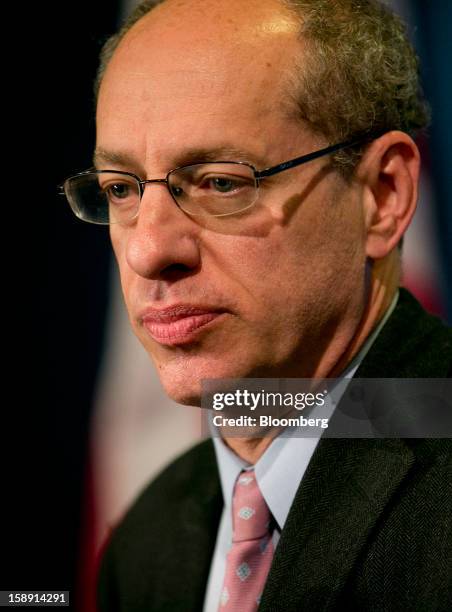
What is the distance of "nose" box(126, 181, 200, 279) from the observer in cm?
124

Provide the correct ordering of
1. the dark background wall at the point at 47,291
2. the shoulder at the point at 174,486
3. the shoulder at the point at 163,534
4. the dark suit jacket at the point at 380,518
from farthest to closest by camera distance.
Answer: the dark background wall at the point at 47,291, the shoulder at the point at 174,486, the shoulder at the point at 163,534, the dark suit jacket at the point at 380,518

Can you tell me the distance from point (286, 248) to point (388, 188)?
27 centimetres

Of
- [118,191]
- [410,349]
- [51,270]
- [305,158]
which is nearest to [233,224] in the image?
[305,158]

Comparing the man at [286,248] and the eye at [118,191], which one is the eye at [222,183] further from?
the eye at [118,191]

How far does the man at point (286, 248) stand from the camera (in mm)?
1187

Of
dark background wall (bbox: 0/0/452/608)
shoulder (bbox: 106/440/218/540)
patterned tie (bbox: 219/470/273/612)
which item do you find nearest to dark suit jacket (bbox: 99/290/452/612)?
patterned tie (bbox: 219/470/273/612)

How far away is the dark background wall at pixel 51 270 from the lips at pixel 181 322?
3.70 ft

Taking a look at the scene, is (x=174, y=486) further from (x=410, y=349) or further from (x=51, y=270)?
(x=51, y=270)

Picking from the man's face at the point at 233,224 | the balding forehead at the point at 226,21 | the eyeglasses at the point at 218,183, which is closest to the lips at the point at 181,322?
the man's face at the point at 233,224

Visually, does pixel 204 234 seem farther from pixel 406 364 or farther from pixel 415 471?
pixel 415 471

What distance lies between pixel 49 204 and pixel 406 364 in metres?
1.46

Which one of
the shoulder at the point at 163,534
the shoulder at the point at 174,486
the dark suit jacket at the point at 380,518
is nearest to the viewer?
the dark suit jacket at the point at 380,518

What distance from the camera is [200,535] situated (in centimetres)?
162

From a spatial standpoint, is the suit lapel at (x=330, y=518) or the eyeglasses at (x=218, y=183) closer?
the suit lapel at (x=330, y=518)
